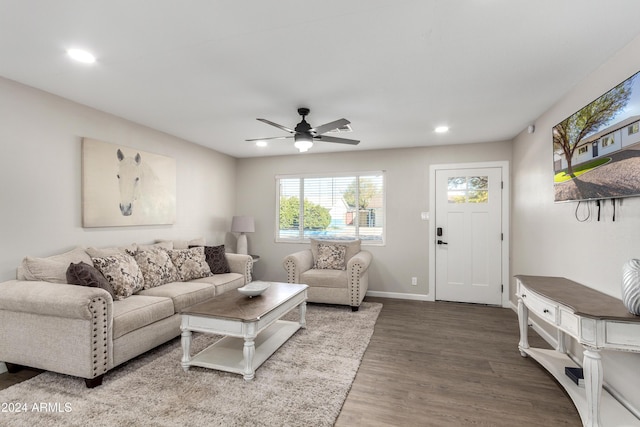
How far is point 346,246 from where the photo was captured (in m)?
4.88

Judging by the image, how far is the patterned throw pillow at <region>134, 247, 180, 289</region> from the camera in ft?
11.0

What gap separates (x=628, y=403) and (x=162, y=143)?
5147 mm

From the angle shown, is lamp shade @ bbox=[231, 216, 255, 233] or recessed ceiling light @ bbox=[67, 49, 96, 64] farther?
lamp shade @ bbox=[231, 216, 255, 233]

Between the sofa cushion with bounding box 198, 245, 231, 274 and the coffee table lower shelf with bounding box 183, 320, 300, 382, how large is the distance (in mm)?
1296

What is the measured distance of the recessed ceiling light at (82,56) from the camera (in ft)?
7.06

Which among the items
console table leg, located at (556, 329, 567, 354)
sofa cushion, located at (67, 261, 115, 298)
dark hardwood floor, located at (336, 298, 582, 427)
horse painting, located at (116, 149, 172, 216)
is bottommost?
dark hardwood floor, located at (336, 298, 582, 427)

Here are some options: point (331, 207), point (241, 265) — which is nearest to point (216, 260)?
point (241, 265)

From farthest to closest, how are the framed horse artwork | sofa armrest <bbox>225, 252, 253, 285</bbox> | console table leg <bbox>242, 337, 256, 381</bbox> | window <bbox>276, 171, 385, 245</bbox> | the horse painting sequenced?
window <bbox>276, 171, 385, 245</bbox> → sofa armrest <bbox>225, 252, 253, 285</bbox> → the horse painting → the framed horse artwork → console table leg <bbox>242, 337, 256, 381</bbox>

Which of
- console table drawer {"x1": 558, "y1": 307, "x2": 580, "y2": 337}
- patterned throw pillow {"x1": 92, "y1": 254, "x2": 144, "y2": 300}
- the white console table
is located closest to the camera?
the white console table

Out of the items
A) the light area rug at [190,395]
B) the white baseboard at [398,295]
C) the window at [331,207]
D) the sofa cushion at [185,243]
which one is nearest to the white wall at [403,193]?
the white baseboard at [398,295]

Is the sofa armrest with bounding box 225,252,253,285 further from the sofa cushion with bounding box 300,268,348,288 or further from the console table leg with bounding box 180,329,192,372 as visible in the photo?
the console table leg with bounding box 180,329,192,372

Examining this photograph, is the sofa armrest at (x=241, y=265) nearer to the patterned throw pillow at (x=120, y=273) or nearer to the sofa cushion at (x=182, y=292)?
the sofa cushion at (x=182, y=292)

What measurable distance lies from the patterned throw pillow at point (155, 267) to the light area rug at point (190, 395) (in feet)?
2.62

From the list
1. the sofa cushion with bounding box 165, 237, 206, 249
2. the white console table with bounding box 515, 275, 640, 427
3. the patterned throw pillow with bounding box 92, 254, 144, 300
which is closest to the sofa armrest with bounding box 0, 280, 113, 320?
the patterned throw pillow with bounding box 92, 254, 144, 300
